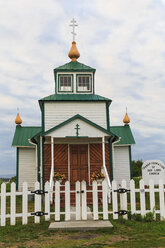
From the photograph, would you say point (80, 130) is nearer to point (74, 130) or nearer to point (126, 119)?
point (74, 130)

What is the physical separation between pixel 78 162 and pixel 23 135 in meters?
6.93

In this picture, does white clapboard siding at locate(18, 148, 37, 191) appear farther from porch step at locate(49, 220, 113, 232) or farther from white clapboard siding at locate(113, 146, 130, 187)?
porch step at locate(49, 220, 113, 232)

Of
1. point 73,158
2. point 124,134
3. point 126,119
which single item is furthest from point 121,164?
point 73,158

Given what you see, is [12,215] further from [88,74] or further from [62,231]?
[88,74]

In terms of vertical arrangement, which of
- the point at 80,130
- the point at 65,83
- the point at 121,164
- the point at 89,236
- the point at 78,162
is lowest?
the point at 89,236

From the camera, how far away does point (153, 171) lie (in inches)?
420

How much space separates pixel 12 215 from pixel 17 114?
592 inches

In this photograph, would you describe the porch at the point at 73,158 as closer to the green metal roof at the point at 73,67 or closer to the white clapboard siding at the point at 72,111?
the white clapboard siding at the point at 72,111

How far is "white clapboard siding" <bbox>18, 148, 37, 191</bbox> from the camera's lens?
2038 cm

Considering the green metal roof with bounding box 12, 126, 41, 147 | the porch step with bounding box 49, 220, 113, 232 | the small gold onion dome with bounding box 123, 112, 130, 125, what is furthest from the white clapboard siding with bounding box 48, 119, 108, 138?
the small gold onion dome with bounding box 123, 112, 130, 125

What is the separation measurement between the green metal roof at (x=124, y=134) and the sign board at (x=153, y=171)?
10493 millimetres

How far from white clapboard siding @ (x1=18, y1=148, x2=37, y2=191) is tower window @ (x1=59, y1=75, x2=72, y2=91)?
5438 millimetres

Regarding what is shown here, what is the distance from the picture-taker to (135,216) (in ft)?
29.1

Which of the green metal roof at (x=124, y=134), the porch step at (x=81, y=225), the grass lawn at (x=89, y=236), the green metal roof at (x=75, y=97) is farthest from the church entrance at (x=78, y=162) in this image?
the porch step at (x=81, y=225)
